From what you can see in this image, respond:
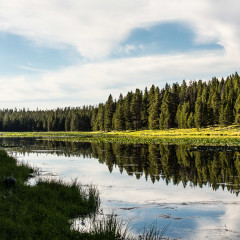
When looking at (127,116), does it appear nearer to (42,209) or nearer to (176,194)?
(176,194)

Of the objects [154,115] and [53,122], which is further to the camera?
[53,122]

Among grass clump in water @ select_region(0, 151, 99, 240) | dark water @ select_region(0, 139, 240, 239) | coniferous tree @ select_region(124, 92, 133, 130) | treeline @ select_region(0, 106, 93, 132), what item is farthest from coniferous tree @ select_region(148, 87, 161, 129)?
grass clump in water @ select_region(0, 151, 99, 240)

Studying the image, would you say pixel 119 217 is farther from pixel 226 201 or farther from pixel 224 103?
pixel 224 103

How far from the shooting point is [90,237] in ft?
27.9

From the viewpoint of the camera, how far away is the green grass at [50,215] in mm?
8508

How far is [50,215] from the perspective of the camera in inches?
405

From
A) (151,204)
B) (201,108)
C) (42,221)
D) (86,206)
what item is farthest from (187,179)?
(201,108)

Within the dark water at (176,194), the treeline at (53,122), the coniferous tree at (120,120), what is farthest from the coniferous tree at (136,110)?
the dark water at (176,194)

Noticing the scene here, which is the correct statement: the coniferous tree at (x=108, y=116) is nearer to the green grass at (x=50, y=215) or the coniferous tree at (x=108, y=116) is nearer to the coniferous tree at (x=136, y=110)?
the coniferous tree at (x=136, y=110)

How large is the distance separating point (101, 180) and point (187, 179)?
604 centimetres

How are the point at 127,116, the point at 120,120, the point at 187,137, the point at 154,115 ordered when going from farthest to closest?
the point at 120,120
the point at 127,116
the point at 154,115
the point at 187,137

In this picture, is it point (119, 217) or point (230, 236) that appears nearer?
point (230, 236)

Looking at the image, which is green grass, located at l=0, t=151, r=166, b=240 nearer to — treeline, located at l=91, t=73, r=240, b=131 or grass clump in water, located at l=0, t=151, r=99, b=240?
grass clump in water, located at l=0, t=151, r=99, b=240

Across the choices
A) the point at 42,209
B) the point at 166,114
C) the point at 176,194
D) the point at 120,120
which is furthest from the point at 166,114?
the point at 42,209
